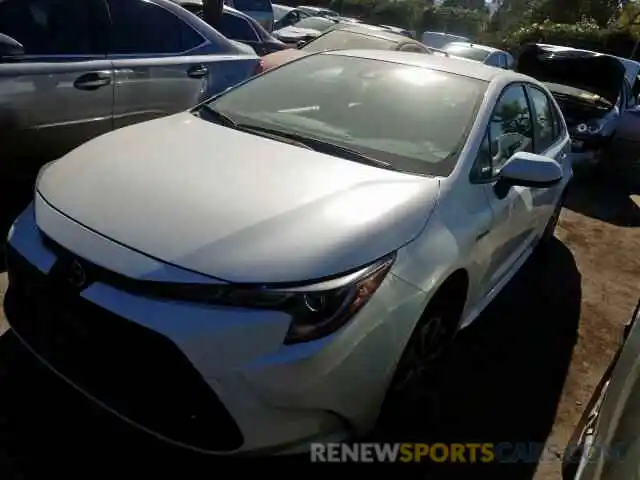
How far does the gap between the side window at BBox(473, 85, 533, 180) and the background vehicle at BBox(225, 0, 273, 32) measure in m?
12.4

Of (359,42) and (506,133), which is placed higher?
(506,133)

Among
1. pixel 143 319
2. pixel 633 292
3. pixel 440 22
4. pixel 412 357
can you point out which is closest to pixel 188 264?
pixel 143 319

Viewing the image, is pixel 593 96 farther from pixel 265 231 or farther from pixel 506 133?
pixel 265 231

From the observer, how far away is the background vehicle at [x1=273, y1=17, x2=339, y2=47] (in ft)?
46.3

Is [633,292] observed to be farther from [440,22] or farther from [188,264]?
[440,22]

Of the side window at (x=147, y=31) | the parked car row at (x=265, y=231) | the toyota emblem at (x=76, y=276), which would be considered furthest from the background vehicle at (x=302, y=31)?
the toyota emblem at (x=76, y=276)

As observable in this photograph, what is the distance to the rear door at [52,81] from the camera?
11.8 ft

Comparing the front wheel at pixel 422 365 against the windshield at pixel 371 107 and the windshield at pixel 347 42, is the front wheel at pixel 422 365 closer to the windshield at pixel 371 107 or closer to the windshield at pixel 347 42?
the windshield at pixel 371 107

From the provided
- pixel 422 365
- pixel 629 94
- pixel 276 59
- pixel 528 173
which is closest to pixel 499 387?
pixel 422 365

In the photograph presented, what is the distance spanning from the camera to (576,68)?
362 inches

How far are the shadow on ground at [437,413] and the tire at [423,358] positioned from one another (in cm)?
5

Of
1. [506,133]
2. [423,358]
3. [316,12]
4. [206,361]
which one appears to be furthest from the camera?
[316,12]

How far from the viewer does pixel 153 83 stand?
434 centimetres

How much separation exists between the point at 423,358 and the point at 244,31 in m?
6.78
